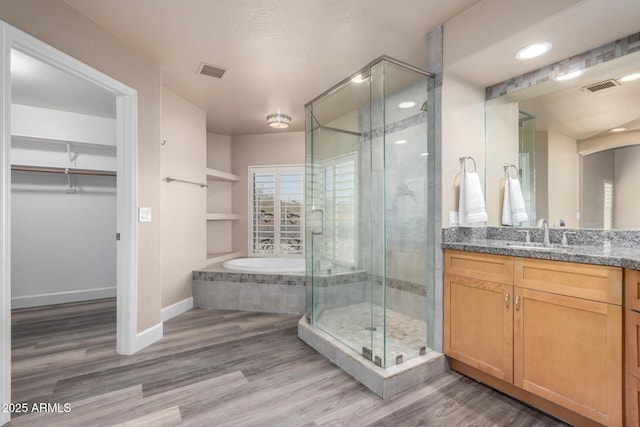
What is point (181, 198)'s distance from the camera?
357 cm

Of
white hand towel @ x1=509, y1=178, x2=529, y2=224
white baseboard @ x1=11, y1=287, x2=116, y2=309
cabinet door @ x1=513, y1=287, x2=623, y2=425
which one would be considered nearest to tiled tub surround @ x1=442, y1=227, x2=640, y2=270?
white hand towel @ x1=509, y1=178, x2=529, y2=224

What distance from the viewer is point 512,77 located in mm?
2260

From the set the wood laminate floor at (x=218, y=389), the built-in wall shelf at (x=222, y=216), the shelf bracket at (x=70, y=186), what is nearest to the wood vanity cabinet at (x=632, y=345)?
the wood laminate floor at (x=218, y=389)

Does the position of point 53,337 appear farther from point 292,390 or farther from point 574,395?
point 574,395

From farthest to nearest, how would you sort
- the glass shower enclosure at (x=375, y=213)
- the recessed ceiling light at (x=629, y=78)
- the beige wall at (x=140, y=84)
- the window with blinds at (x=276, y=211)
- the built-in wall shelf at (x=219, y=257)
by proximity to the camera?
the window with blinds at (x=276, y=211)
the built-in wall shelf at (x=219, y=257)
the glass shower enclosure at (x=375, y=213)
the beige wall at (x=140, y=84)
the recessed ceiling light at (x=629, y=78)

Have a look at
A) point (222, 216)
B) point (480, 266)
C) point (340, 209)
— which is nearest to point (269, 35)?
point (340, 209)

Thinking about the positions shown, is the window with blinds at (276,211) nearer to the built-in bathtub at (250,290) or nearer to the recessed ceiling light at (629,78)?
the built-in bathtub at (250,290)

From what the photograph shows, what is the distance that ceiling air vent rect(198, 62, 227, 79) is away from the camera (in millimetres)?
2748

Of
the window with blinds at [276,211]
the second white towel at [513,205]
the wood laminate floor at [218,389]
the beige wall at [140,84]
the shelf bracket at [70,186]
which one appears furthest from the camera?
the window with blinds at [276,211]

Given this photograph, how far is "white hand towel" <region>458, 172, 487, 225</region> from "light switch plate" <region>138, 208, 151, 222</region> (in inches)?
98.5

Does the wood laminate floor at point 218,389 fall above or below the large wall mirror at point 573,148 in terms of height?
below

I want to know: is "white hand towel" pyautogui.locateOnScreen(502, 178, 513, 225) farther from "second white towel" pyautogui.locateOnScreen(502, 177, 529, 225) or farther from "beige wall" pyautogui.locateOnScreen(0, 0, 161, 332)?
"beige wall" pyautogui.locateOnScreen(0, 0, 161, 332)

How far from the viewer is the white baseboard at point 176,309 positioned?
126 inches

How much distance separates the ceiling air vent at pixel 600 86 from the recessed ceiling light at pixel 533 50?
1.27ft
